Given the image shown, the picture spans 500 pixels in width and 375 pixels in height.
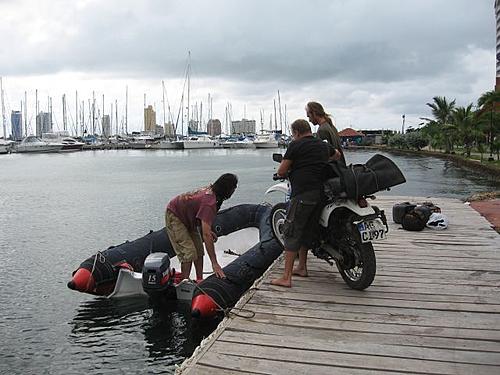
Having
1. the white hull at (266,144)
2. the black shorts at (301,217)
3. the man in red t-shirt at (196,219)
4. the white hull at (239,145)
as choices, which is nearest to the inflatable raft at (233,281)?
the man in red t-shirt at (196,219)

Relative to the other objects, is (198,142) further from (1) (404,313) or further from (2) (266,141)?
(1) (404,313)

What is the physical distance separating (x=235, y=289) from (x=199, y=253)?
97 cm

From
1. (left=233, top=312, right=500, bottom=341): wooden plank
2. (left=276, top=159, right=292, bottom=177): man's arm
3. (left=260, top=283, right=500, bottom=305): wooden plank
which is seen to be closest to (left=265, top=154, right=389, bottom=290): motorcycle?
(left=260, top=283, right=500, bottom=305): wooden plank

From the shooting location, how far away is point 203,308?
257 inches

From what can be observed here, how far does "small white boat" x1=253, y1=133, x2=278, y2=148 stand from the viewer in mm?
112438

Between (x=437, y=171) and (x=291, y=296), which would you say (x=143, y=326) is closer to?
(x=291, y=296)

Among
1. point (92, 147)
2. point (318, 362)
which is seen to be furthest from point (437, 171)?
point (92, 147)

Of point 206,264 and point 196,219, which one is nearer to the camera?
point 196,219

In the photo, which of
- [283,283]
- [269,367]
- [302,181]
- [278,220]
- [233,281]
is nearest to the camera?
[269,367]

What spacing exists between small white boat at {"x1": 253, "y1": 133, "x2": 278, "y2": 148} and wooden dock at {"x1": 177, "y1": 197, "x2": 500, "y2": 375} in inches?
4149

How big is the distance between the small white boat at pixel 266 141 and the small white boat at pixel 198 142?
9.38 m

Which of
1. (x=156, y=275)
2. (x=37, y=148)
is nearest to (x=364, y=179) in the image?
(x=156, y=275)

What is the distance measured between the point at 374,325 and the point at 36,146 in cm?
10525

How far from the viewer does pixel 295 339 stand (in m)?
4.57
